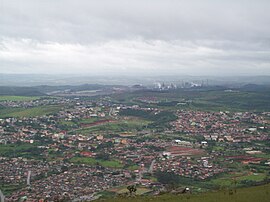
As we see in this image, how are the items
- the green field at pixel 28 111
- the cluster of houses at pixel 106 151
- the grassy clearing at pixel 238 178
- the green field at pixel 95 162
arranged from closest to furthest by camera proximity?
the grassy clearing at pixel 238 178
the cluster of houses at pixel 106 151
the green field at pixel 95 162
the green field at pixel 28 111

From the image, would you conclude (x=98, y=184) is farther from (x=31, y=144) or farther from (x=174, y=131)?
(x=174, y=131)

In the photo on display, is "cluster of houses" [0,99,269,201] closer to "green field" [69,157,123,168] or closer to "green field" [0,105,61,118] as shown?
"green field" [69,157,123,168]

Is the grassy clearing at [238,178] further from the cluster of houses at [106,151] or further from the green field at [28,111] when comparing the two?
the green field at [28,111]

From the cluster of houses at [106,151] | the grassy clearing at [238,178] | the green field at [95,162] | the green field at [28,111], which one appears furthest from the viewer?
the green field at [28,111]

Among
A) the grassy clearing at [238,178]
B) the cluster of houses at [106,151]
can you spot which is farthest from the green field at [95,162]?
the grassy clearing at [238,178]

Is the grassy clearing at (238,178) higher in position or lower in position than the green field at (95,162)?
higher

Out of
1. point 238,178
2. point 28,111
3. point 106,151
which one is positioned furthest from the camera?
point 28,111

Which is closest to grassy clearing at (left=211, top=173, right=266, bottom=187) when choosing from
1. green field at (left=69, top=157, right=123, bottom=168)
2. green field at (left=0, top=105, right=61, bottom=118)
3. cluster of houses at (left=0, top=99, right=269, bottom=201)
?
cluster of houses at (left=0, top=99, right=269, bottom=201)

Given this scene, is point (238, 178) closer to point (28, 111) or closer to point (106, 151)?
point (106, 151)

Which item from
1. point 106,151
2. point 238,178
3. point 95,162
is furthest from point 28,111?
point 238,178
